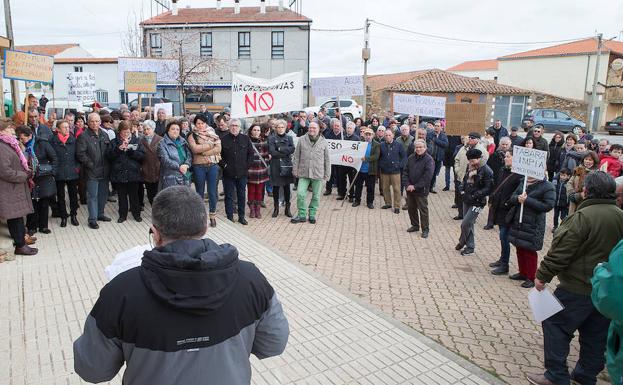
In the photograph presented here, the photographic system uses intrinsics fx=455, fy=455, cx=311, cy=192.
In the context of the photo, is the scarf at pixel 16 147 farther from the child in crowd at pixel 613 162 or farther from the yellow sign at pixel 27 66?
the child in crowd at pixel 613 162

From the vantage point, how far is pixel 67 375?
149 inches

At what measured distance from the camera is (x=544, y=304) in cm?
385

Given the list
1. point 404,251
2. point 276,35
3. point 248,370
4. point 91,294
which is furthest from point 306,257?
point 276,35

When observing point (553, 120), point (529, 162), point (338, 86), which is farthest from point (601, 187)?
point (553, 120)

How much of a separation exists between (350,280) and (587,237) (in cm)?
325

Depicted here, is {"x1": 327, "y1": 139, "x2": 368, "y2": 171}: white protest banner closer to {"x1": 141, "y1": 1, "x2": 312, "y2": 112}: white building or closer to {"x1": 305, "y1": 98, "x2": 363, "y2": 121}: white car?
{"x1": 305, "y1": 98, "x2": 363, "y2": 121}: white car

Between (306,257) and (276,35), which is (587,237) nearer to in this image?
(306,257)

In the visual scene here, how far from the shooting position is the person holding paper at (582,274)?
3668 mm

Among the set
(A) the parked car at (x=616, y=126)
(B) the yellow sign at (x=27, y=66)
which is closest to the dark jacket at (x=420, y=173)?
(B) the yellow sign at (x=27, y=66)

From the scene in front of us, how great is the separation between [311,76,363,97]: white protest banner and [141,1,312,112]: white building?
23423 mm

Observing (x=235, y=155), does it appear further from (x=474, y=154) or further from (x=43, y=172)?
(x=474, y=154)

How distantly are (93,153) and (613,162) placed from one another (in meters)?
9.60

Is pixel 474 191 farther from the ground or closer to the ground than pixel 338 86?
closer to the ground

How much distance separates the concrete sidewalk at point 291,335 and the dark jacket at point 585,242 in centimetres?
113
